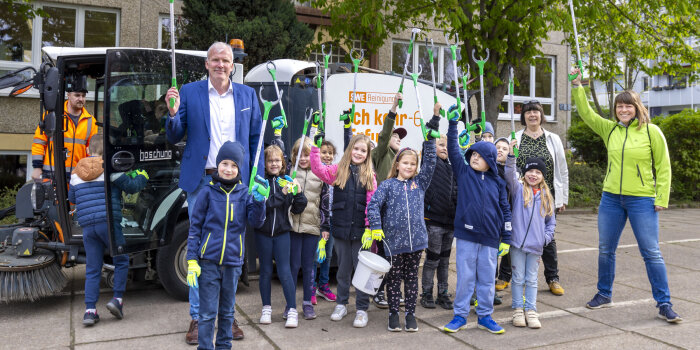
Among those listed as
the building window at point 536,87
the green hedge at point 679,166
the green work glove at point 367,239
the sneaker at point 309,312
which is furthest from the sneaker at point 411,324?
the building window at point 536,87

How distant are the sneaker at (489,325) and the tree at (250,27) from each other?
638cm

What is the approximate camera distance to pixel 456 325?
452cm

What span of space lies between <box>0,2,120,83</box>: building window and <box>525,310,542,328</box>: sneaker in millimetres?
9829

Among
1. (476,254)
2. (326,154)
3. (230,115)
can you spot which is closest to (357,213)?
(326,154)

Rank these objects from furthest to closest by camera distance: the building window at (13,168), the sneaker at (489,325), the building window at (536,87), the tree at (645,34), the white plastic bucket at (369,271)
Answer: the building window at (536,87) → the tree at (645,34) → the building window at (13,168) → the sneaker at (489,325) → the white plastic bucket at (369,271)

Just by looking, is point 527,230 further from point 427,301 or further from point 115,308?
point 115,308

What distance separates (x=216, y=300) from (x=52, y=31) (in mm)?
9566

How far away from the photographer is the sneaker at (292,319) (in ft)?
15.0

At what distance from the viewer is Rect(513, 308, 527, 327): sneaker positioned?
4.68 meters

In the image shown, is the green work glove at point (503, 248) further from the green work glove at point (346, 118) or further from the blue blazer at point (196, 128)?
the blue blazer at point (196, 128)

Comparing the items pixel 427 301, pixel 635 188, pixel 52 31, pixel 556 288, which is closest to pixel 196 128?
pixel 427 301

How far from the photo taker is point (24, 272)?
191 inches

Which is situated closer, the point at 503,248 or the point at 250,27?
the point at 503,248

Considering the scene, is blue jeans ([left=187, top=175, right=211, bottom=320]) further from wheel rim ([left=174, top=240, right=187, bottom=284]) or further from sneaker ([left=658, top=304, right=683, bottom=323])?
sneaker ([left=658, top=304, right=683, bottom=323])
